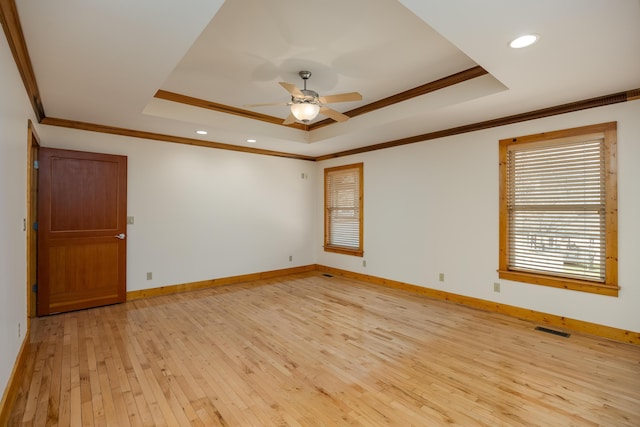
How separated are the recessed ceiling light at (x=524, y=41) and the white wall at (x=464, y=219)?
1880 mm

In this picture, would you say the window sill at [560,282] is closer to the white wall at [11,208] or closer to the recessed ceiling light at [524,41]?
the recessed ceiling light at [524,41]

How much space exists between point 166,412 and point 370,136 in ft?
14.1

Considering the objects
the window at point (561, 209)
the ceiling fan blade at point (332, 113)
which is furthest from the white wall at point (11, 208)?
the window at point (561, 209)

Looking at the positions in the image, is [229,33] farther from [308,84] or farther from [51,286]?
[51,286]

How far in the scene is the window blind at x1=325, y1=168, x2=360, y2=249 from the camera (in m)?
6.21

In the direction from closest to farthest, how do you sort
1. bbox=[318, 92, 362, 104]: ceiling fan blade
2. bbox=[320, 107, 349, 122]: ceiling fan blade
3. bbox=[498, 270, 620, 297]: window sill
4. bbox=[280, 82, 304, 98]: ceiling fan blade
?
bbox=[280, 82, 304, 98]: ceiling fan blade → bbox=[318, 92, 362, 104]: ceiling fan blade → bbox=[498, 270, 620, 297]: window sill → bbox=[320, 107, 349, 122]: ceiling fan blade

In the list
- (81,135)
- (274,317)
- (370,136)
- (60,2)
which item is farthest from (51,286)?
(370,136)

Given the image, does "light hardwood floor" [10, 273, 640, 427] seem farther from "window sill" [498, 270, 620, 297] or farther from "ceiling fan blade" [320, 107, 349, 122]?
"ceiling fan blade" [320, 107, 349, 122]

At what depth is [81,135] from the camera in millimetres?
4328

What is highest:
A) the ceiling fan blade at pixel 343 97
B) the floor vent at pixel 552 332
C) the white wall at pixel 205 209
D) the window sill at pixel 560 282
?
the ceiling fan blade at pixel 343 97

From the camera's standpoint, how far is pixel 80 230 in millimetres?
4199

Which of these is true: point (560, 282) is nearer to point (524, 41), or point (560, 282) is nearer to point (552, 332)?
point (552, 332)

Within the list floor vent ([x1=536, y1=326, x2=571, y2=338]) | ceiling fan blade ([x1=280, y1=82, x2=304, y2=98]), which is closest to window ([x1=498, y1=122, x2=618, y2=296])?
floor vent ([x1=536, y1=326, x2=571, y2=338])

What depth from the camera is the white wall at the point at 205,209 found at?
4711mm
